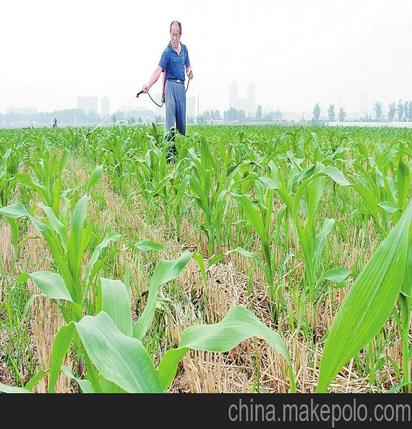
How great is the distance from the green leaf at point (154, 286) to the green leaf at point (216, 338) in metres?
0.13

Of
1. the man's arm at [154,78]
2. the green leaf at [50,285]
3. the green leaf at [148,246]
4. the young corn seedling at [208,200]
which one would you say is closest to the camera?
the green leaf at [50,285]

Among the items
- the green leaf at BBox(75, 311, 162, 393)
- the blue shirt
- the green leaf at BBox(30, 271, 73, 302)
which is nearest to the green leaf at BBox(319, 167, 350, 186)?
the green leaf at BBox(30, 271, 73, 302)

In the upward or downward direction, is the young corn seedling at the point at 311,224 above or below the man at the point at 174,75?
below

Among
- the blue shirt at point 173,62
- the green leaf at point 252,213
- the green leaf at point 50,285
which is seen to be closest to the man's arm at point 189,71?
the blue shirt at point 173,62

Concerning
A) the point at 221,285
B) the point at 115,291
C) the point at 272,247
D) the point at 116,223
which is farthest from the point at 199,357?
the point at 116,223

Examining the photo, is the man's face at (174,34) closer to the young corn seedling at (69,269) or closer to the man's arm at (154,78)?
the man's arm at (154,78)

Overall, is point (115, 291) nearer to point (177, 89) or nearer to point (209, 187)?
point (209, 187)

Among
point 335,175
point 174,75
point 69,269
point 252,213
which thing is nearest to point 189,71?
point 174,75

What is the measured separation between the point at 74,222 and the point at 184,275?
0.69m

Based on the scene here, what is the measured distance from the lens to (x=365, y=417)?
0.76 metres

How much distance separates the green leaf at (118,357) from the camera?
0.72m

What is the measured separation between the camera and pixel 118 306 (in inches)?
36.5

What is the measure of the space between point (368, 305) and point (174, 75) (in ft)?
16.3

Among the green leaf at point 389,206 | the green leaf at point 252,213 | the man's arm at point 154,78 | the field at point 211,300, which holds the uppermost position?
the man's arm at point 154,78
